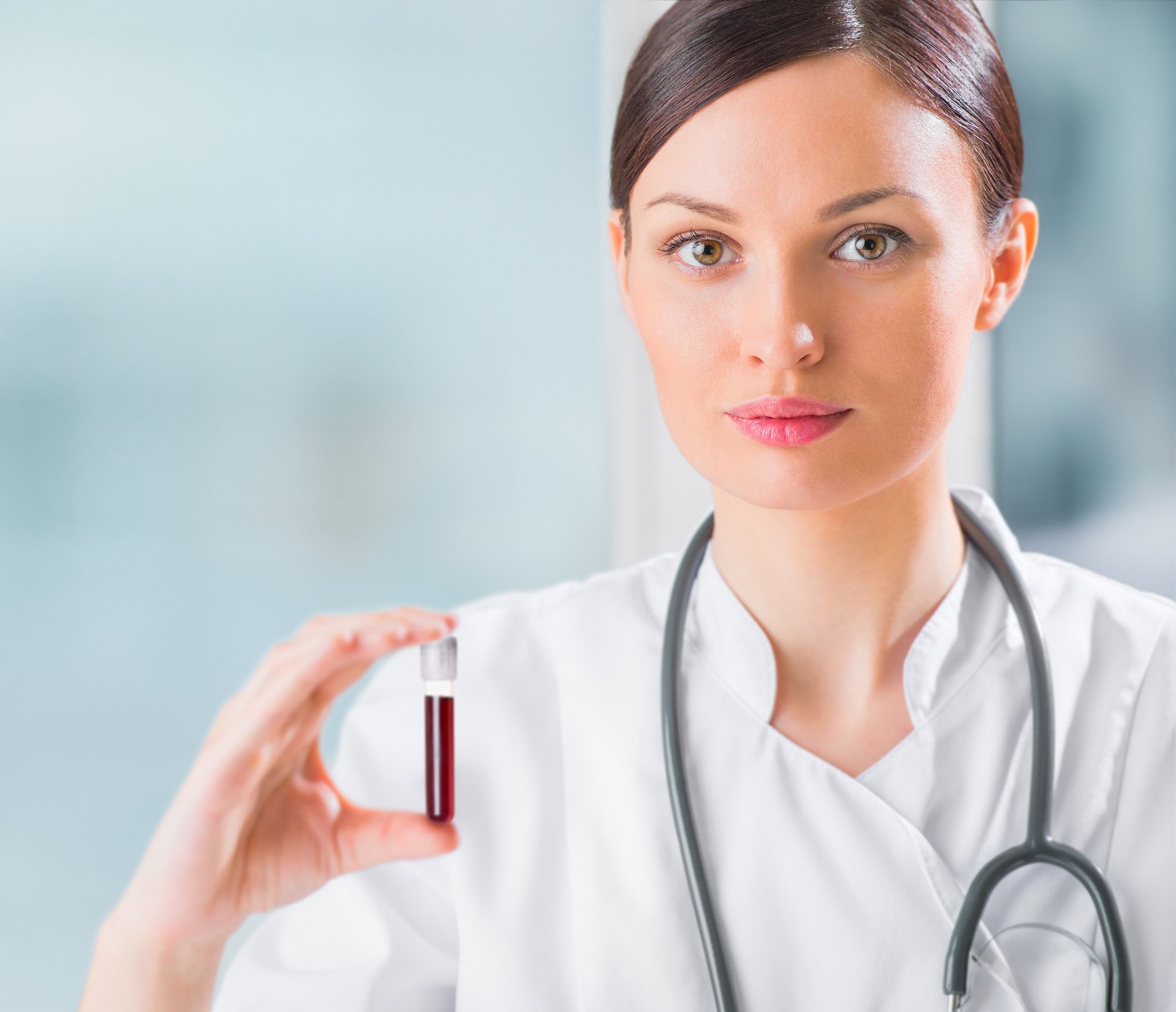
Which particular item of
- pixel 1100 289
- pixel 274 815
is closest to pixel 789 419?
pixel 274 815

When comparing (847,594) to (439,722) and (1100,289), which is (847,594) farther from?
(1100,289)

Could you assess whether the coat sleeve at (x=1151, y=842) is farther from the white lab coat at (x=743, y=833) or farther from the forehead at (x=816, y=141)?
the forehead at (x=816, y=141)

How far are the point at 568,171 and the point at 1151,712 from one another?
939 millimetres

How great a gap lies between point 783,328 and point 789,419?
0.24 ft

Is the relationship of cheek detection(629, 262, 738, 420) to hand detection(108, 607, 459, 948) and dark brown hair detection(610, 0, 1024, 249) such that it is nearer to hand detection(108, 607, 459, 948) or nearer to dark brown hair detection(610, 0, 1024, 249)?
dark brown hair detection(610, 0, 1024, 249)

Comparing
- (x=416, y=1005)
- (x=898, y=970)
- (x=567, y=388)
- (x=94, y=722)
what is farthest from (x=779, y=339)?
(x=94, y=722)

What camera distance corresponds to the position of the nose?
0.80 meters

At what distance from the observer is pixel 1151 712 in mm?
921

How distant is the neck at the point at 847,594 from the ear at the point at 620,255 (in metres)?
0.20

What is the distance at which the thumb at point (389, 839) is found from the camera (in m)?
0.77

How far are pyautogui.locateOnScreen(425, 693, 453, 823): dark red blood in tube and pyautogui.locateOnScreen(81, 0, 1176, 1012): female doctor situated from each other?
0.06 ft

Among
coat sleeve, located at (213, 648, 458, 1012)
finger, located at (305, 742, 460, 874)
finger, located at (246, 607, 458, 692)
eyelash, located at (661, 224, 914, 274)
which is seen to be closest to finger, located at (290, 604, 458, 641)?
finger, located at (246, 607, 458, 692)

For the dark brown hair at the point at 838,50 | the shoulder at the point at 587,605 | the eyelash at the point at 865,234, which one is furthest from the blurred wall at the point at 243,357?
the eyelash at the point at 865,234

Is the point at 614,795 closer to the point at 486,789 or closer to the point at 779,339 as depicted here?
the point at 486,789
